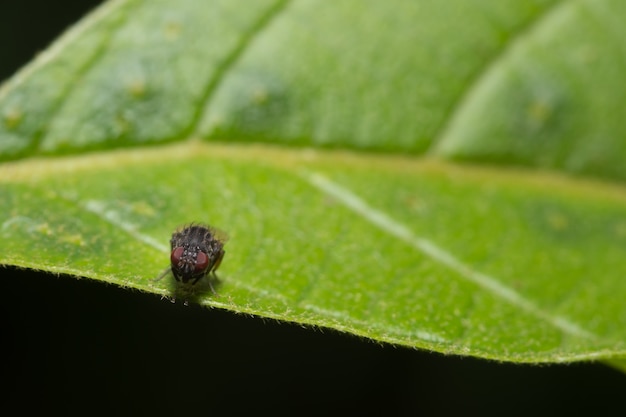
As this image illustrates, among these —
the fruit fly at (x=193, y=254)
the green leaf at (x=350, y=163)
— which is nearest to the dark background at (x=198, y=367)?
the green leaf at (x=350, y=163)

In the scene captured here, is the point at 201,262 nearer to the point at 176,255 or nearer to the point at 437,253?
the point at 176,255

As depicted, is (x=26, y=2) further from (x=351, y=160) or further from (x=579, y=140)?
(x=579, y=140)

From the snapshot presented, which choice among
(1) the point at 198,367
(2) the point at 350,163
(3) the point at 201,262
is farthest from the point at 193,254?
(1) the point at 198,367

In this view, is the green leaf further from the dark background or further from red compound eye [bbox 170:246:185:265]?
the dark background

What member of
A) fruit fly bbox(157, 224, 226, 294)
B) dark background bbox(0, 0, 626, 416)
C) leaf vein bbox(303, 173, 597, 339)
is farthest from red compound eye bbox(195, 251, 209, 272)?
dark background bbox(0, 0, 626, 416)

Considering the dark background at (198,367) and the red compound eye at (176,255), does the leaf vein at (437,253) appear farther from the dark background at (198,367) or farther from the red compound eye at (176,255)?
the dark background at (198,367)

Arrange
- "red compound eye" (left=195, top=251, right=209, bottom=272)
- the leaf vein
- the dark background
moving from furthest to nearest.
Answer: the dark background, the leaf vein, "red compound eye" (left=195, top=251, right=209, bottom=272)
